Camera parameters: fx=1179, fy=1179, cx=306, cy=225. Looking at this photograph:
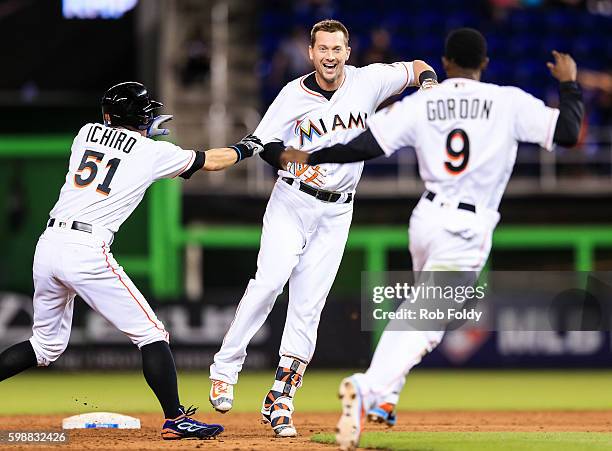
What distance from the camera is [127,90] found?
22.8 feet

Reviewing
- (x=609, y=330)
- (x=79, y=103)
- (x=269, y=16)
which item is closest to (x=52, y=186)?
(x=79, y=103)

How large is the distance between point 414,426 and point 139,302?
94.5 inches

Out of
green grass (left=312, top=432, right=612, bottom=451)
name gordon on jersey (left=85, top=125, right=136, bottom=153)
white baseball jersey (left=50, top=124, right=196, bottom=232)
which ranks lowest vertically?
green grass (left=312, top=432, right=612, bottom=451)

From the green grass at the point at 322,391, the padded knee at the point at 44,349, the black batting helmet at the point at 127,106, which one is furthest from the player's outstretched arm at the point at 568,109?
the green grass at the point at 322,391

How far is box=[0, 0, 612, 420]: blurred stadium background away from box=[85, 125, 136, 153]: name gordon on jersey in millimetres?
6847

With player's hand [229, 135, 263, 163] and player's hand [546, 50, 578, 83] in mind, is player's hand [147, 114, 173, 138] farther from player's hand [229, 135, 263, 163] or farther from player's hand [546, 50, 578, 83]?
player's hand [546, 50, 578, 83]

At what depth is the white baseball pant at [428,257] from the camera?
5812 millimetres

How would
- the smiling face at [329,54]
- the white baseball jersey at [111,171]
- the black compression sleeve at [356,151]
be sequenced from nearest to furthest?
the black compression sleeve at [356,151]
the white baseball jersey at [111,171]
the smiling face at [329,54]

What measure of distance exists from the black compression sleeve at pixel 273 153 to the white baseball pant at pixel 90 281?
1.05m

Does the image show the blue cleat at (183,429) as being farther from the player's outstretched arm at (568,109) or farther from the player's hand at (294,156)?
the player's outstretched arm at (568,109)

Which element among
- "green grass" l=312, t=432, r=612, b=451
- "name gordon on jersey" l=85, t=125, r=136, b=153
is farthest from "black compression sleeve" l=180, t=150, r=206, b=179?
"green grass" l=312, t=432, r=612, b=451

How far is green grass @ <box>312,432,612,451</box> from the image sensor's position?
6.36 metres

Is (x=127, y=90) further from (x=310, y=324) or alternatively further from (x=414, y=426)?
(x=414, y=426)

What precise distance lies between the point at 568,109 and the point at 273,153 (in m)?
1.90
